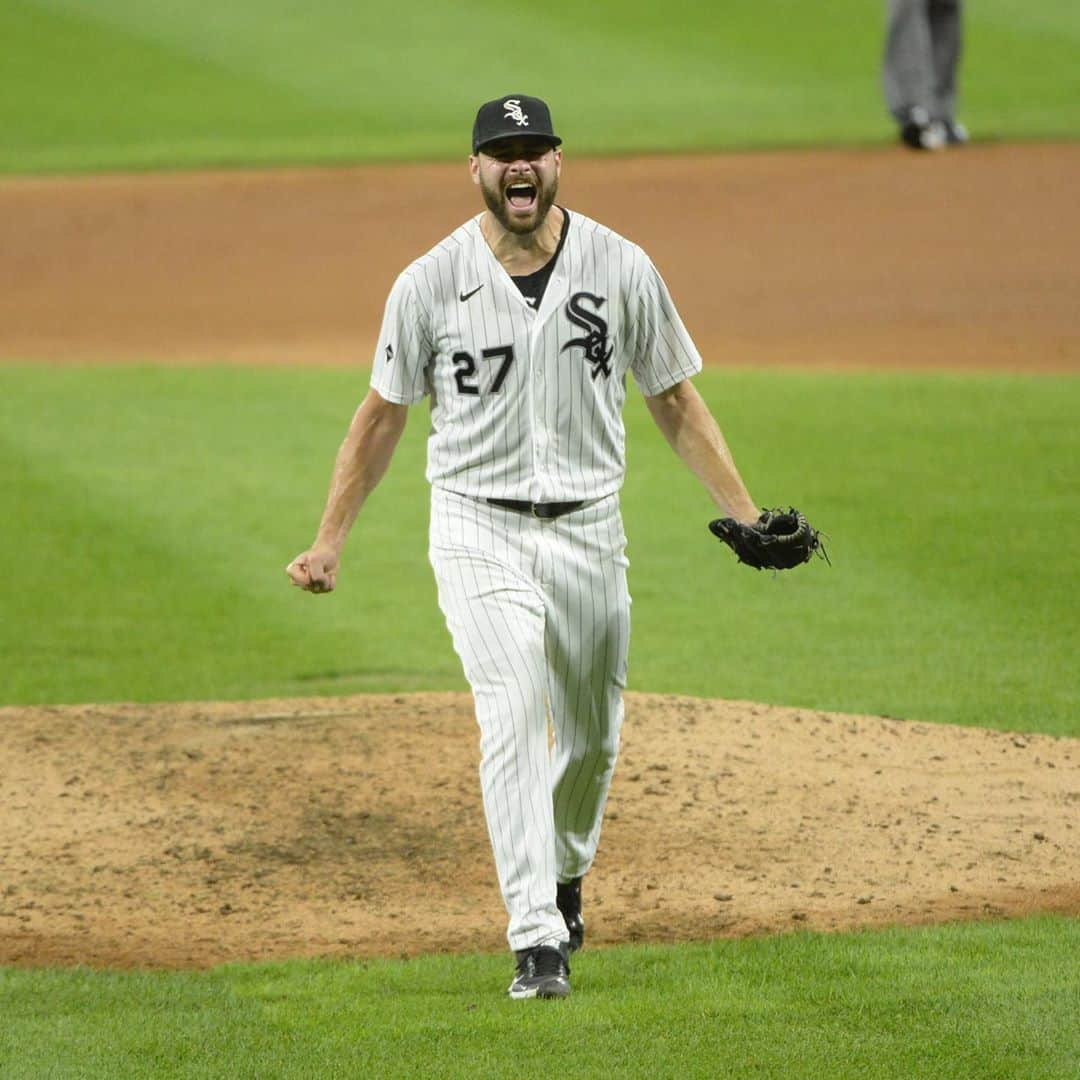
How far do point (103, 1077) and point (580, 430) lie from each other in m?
1.79

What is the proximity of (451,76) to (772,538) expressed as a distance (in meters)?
21.1

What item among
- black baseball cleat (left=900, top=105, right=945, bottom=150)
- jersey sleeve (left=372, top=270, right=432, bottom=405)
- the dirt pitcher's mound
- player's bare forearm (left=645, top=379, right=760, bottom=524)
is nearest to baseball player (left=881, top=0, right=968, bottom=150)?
black baseball cleat (left=900, top=105, right=945, bottom=150)

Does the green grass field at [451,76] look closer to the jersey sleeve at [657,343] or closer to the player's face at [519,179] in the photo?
the jersey sleeve at [657,343]

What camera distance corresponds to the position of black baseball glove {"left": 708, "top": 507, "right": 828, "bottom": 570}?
16.3ft

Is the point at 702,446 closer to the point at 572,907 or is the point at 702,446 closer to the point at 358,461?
the point at 358,461

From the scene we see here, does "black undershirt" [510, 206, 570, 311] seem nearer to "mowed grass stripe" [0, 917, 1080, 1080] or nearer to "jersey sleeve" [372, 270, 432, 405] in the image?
"jersey sleeve" [372, 270, 432, 405]

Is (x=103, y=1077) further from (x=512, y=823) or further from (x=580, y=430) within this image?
(x=580, y=430)

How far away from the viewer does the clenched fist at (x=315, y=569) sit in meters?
4.93

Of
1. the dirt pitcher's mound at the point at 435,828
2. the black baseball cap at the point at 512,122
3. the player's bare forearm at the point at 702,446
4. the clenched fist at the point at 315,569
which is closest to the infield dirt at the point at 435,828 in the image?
the dirt pitcher's mound at the point at 435,828

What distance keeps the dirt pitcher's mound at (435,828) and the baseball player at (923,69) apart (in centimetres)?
1206

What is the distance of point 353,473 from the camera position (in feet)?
16.4

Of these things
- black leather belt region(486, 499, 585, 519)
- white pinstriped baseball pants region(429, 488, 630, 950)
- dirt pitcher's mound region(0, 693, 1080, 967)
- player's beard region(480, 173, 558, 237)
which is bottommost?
dirt pitcher's mound region(0, 693, 1080, 967)

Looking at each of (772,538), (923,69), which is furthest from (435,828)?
(923,69)

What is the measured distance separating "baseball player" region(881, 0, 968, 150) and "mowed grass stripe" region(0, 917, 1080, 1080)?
13941 mm
